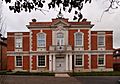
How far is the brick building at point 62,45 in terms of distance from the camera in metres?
52.1

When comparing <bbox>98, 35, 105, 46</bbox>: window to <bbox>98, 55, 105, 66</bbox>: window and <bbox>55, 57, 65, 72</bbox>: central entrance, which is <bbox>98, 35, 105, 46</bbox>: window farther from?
<bbox>55, 57, 65, 72</bbox>: central entrance

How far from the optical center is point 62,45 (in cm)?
5181

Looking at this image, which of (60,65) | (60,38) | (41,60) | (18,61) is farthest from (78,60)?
(18,61)

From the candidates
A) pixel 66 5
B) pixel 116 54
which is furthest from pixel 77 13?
pixel 116 54

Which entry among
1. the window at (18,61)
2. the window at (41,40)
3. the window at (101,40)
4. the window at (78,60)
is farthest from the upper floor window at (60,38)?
the window at (18,61)

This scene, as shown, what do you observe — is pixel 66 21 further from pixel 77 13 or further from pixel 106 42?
pixel 77 13

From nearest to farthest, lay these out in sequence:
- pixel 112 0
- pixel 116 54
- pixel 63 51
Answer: pixel 112 0, pixel 63 51, pixel 116 54

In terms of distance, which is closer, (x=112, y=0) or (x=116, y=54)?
(x=112, y=0)

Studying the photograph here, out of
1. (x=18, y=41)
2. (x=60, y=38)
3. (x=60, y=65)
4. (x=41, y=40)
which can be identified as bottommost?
(x=60, y=65)

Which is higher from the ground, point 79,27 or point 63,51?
point 79,27

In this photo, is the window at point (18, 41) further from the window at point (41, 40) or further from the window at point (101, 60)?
the window at point (101, 60)

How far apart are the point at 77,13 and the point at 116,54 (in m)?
79.4

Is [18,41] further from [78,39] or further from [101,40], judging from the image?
[101,40]

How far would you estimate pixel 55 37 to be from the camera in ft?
172
